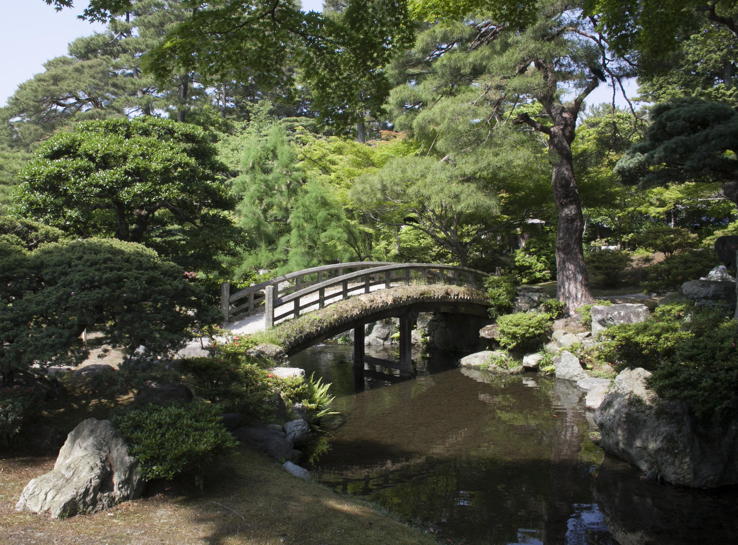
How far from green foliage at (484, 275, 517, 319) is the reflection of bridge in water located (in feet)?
1.20

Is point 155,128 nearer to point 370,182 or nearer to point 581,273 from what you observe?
point 370,182

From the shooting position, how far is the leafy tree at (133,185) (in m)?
10.9

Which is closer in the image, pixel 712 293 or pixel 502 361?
pixel 712 293

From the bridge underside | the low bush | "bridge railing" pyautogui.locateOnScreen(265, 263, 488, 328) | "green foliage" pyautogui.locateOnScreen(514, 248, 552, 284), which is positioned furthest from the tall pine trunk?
the low bush

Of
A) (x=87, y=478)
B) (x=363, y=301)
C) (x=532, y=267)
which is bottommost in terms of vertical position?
(x=87, y=478)

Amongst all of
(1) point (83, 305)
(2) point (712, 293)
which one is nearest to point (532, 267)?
(2) point (712, 293)

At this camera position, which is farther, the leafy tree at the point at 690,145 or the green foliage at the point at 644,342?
the leafy tree at the point at 690,145

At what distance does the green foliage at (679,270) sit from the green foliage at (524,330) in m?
3.70

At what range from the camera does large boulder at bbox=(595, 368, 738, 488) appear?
7.70 metres

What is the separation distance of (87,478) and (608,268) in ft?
59.9

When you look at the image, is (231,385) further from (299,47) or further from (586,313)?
(586,313)

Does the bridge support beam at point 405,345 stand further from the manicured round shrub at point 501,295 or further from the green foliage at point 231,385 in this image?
the green foliage at point 231,385

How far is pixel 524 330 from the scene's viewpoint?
50.5 ft

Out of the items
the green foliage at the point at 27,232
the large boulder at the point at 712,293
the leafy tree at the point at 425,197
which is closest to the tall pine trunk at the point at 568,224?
the leafy tree at the point at 425,197
